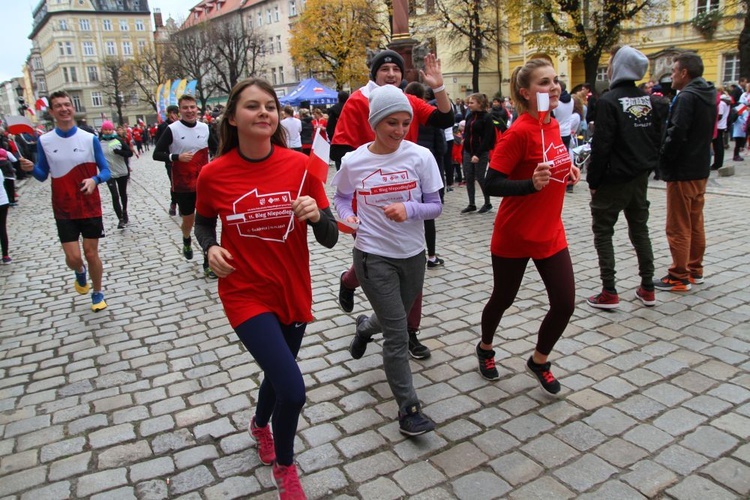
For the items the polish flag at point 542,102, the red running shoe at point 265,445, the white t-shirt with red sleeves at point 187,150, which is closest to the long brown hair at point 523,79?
the polish flag at point 542,102

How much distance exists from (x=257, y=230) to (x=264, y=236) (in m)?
0.04

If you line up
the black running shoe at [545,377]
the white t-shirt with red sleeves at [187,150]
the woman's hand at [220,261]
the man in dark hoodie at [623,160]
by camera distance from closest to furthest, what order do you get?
the woman's hand at [220,261]
the black running shoe at [545,377]
the man in dark hoodie at [623,160]
the white t-shirt with red sleeves at [187,150]

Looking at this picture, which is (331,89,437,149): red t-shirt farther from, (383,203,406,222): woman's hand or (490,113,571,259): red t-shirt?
(383,203,406,222): woman's hand

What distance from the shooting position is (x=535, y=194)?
138 inches

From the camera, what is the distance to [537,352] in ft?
12.2

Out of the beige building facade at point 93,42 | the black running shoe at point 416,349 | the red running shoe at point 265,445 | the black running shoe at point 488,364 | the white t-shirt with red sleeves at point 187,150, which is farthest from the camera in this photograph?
the beige building facade at point 93,42

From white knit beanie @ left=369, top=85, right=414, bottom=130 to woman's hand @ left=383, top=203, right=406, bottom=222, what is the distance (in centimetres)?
51

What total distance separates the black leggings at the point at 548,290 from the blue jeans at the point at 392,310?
0.69m

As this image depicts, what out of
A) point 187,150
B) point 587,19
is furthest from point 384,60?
point 587,19

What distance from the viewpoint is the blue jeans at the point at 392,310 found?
10.7 ft

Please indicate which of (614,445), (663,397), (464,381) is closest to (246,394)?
(464,381)

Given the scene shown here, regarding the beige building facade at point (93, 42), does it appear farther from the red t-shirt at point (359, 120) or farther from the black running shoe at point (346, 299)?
the red t-shirt at point (359, 120)

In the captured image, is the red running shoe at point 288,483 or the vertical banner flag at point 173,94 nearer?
the red running shoe at point 288,483

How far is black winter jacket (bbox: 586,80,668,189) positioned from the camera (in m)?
Answer: 4.73
